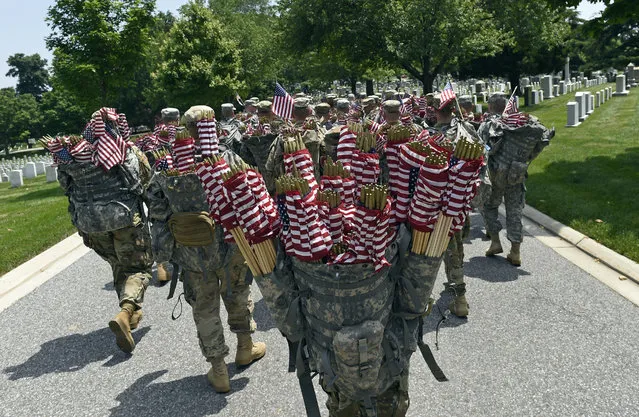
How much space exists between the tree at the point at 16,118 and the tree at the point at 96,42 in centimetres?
3444

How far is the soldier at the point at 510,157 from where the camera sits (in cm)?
707

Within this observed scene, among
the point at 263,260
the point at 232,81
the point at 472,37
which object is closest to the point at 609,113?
the point at 472,37

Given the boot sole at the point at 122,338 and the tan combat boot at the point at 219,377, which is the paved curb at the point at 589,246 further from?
the boot sole at the point at 122,338

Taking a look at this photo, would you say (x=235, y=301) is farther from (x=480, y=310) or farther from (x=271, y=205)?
(x=480, y=310)

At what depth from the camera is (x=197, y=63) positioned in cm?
2755

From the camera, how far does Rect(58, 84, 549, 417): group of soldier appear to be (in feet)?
14.4

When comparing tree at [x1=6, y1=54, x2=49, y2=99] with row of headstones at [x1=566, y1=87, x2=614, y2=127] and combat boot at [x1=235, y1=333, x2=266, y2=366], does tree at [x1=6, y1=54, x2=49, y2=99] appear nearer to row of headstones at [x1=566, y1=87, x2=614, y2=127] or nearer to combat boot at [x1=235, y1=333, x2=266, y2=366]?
row of headstones at [x1=566, y1=87, x2=614, y2=127]

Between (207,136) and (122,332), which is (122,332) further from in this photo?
(207,136)

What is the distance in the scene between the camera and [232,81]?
28703mm

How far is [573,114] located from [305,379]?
1963 centimetres

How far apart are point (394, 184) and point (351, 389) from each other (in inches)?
47.7

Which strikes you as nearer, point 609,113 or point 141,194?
point 141,194

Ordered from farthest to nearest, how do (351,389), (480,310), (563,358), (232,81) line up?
(232,81), (480,310), (563,358), (351,389)

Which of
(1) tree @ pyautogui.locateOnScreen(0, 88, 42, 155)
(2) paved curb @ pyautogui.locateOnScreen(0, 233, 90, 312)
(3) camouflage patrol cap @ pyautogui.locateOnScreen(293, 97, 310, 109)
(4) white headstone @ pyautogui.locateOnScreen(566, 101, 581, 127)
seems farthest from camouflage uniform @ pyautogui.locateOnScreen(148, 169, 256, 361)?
(1) tree @ pyautogui.locateOnScreen(0, 88, 42, 155)
